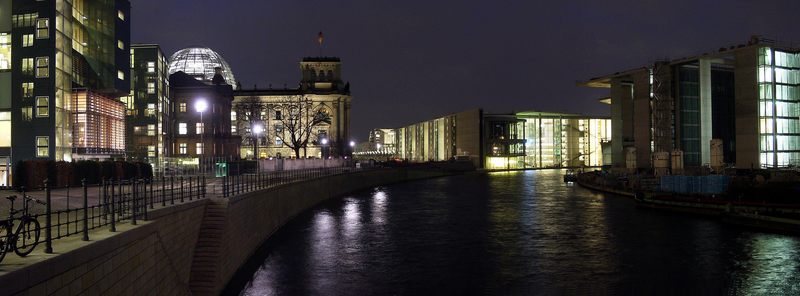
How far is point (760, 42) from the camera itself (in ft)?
251

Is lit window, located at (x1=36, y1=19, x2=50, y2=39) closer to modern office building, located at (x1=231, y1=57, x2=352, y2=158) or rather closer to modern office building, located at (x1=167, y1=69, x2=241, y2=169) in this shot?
modern office building, located at (x1=167, y1=69, x2=241, y2=169)

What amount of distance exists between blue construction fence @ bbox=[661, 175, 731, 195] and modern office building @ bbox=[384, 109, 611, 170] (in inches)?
4222

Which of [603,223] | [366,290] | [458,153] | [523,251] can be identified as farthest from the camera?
[458,153]

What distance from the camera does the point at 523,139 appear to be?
182m

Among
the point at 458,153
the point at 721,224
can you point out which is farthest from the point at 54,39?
the point at 458,153

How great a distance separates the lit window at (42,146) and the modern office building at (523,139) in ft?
418

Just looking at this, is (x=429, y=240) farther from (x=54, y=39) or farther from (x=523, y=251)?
(x=54, y=39)

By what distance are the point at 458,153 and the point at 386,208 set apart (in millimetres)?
122469

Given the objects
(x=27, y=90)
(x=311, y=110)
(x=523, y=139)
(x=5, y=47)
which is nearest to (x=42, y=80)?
(x=27, y=90)

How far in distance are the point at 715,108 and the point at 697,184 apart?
4071cm

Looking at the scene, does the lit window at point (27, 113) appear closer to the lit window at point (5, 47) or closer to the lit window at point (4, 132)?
the lit window at point (4, 132)

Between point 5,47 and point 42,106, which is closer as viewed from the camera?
point 5,47

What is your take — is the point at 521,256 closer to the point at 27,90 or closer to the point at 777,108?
the point at 27,90

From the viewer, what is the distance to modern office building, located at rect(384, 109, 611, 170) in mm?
172000
